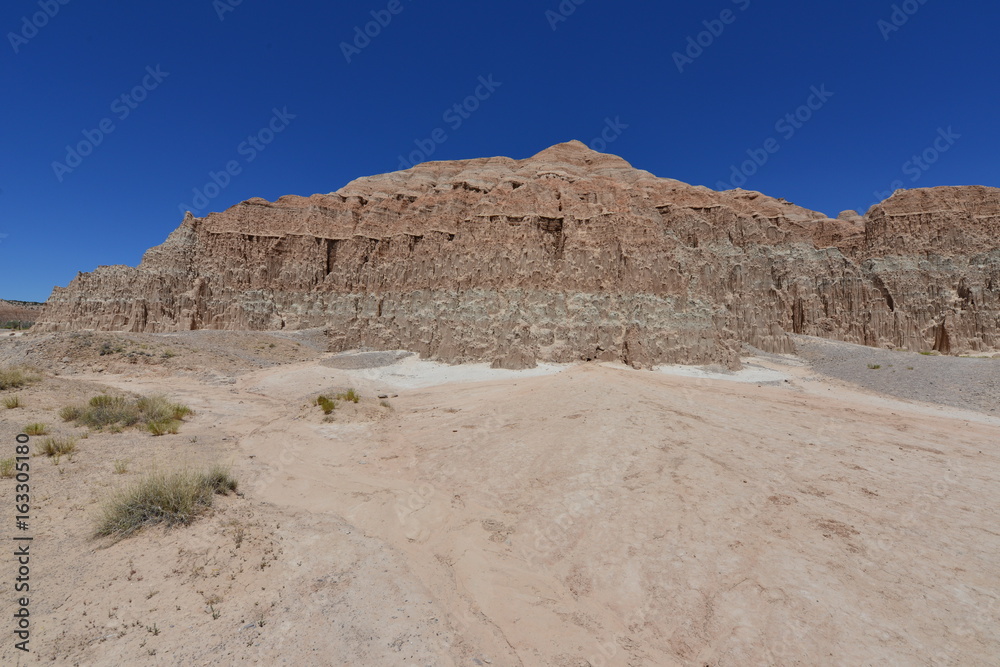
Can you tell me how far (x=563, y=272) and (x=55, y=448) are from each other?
23539 millimetres

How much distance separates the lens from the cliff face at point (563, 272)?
25.2 m

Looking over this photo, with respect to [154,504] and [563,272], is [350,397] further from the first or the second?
→ [563,272]

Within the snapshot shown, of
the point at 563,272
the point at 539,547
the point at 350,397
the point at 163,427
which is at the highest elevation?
the point at 563,272

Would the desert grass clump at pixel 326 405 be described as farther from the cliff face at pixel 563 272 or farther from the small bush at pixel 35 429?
the cliff face at pixel 563 272

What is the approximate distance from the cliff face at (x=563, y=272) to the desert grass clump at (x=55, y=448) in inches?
688

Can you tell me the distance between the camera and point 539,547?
543cm

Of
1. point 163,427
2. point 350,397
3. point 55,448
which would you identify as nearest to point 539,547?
point 55,448

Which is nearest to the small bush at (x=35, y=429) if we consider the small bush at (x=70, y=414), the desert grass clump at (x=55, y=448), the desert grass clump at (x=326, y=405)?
the desert grass clump at (x=55, y=448)

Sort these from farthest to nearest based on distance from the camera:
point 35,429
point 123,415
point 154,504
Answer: point 123,415 < point 35,429 < point 154,504

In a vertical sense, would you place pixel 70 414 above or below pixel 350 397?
above

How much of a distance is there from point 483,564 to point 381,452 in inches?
207

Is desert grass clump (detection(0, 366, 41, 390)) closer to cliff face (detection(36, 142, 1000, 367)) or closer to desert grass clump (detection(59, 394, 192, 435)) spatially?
desert grass clump (detection(59, 394, 192, 435))

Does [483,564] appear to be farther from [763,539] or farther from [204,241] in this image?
[204,241]

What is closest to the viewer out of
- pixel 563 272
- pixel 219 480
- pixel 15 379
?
pixel 219 480
